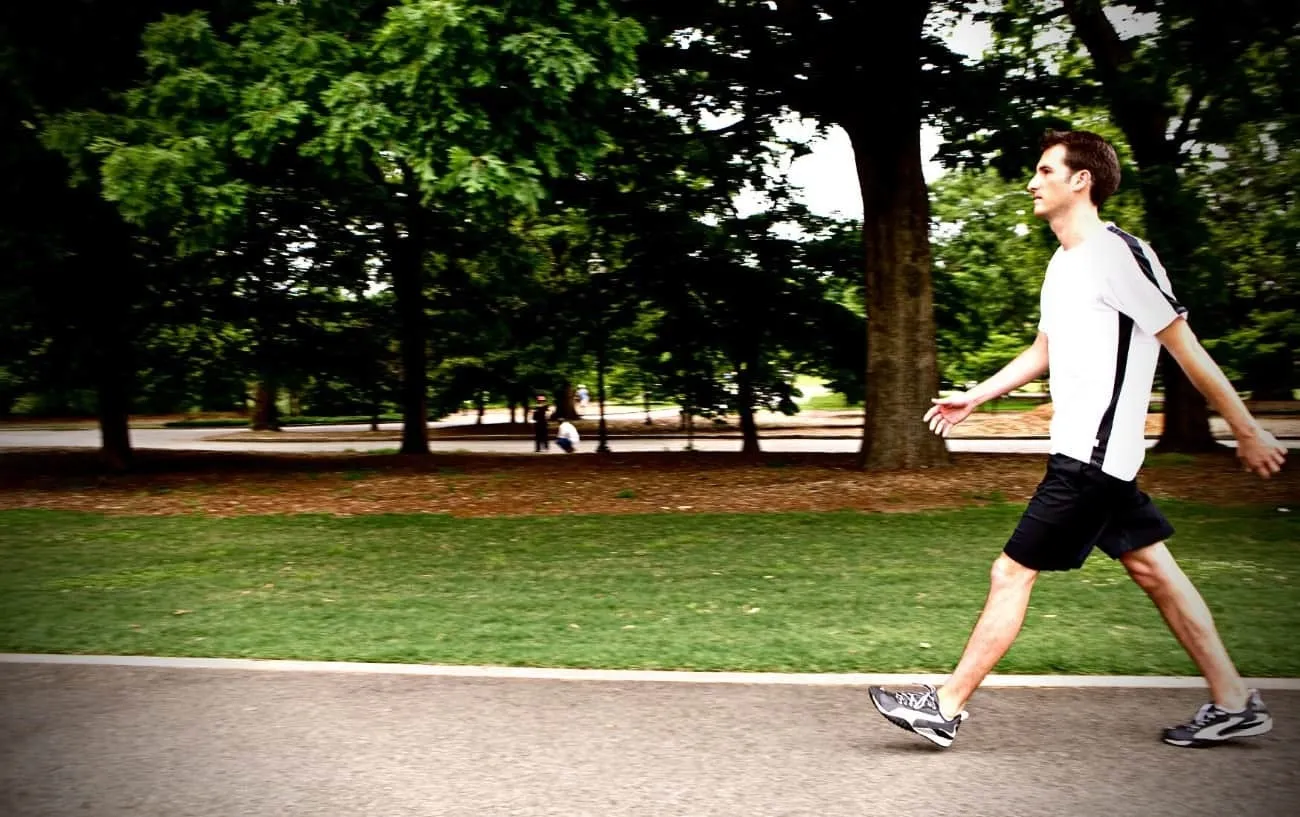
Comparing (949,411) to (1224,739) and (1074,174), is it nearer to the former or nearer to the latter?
(1074,174)

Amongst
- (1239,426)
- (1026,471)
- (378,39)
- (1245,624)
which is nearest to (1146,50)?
(1026,471)

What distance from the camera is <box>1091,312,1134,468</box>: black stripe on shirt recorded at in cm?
409

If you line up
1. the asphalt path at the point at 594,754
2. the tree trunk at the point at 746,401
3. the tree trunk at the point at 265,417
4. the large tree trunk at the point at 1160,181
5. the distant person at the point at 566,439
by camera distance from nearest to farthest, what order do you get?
the asphalt path at the point at 594,754
the large tree trunk at the point at 1160,181
the tree trunk at the point at 746,401
the distant person at the point at 566,439
the tree trunk at the point at 265,417

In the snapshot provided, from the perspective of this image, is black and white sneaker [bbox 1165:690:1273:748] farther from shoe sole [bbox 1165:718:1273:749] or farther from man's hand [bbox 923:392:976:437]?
man's hand [bbox 923:392:976:437]

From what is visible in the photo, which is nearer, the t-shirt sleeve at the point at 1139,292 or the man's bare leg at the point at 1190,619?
the t-shirt sleeve at the point at 1139,292

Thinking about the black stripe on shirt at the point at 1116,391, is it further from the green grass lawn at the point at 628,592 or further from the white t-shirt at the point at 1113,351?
the green grass lawn at the point at 628,592

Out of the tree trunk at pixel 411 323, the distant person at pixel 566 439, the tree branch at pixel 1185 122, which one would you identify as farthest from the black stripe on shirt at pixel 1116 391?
the distant person at pixel 566 439

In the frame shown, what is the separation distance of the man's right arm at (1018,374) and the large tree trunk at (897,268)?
10.2 metres

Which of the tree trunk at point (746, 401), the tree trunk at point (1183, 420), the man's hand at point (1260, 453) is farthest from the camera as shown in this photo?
the tree trunk at point (746, 401)

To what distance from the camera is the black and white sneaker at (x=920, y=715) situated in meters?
4.19

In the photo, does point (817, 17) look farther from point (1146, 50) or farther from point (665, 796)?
point (665, 796)

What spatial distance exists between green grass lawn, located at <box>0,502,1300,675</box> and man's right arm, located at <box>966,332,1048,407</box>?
1633 mm

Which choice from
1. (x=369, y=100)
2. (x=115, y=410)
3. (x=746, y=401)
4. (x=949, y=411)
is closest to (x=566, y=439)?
(x=746, y=401)

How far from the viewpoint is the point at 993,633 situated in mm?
4230
